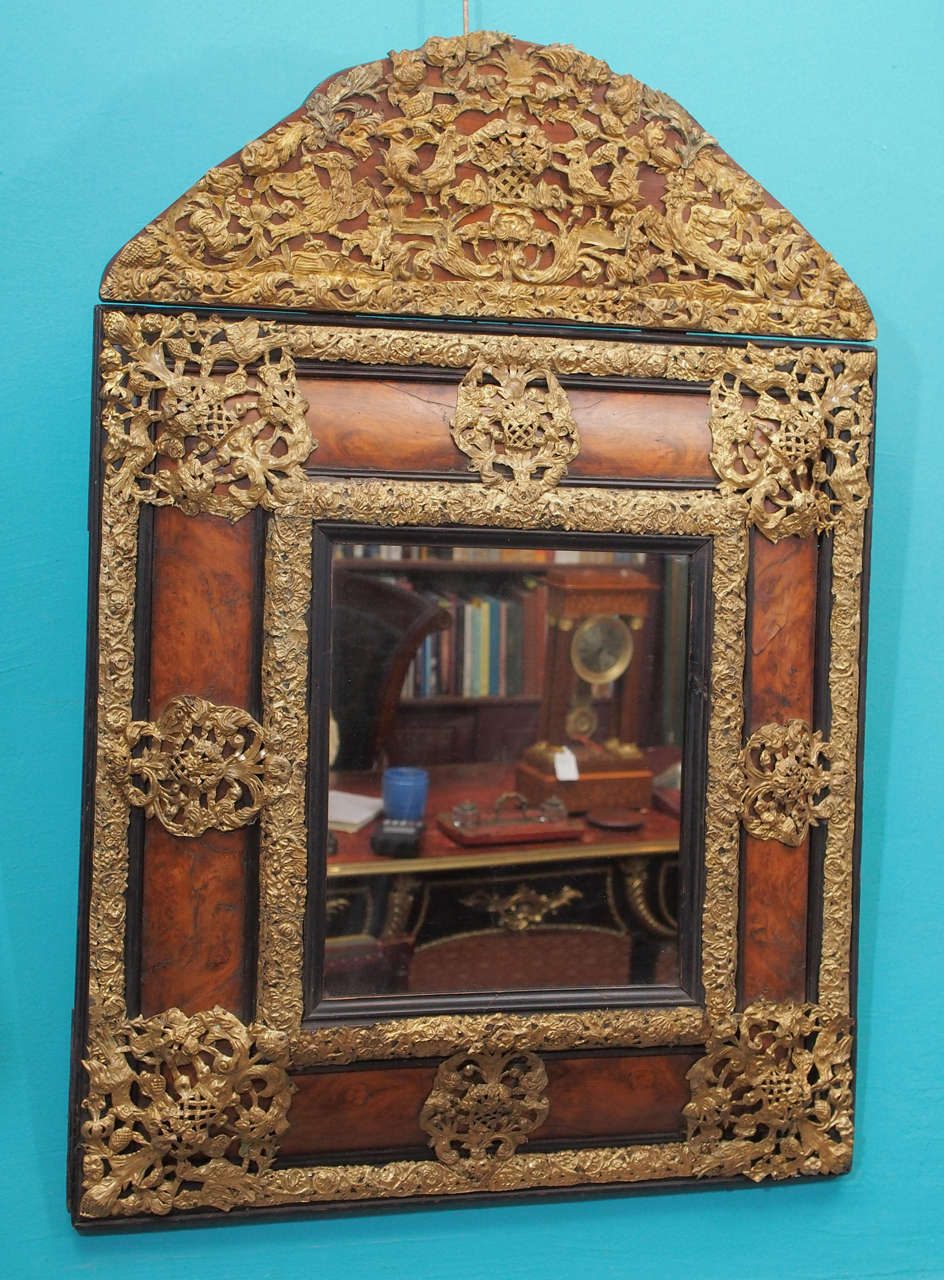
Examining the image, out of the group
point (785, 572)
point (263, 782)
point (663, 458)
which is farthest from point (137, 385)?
point (785, 572)

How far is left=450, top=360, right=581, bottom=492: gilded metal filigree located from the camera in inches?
39.0

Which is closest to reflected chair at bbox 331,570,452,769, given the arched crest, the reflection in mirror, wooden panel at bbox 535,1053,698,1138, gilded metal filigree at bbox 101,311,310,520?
the reflection in mirror

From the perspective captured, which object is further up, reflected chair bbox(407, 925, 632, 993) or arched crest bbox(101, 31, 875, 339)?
arched crest bbox(101, 31, 875, 339)

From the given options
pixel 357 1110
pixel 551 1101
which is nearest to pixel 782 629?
pixel 551 1101

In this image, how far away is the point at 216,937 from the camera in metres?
0.98

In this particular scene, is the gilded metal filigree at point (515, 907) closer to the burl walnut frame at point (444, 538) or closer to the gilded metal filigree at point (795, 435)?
the burl walnut frame at point (444, 538)

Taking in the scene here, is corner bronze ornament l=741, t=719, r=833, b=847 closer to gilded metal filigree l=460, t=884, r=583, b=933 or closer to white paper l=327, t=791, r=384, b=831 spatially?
gilded metal filigree l=460, t=884, r=583, b=933

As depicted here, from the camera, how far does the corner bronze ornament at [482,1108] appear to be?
1017mm

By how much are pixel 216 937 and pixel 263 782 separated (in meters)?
0.16

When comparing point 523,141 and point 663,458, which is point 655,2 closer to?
point 523,141

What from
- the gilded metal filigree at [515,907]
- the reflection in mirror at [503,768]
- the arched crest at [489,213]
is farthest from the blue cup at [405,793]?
the arched crest at [489,213]

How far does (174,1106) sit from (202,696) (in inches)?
15.4

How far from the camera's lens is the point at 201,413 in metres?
0.95

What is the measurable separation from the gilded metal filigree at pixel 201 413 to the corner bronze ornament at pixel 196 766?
0.19m
